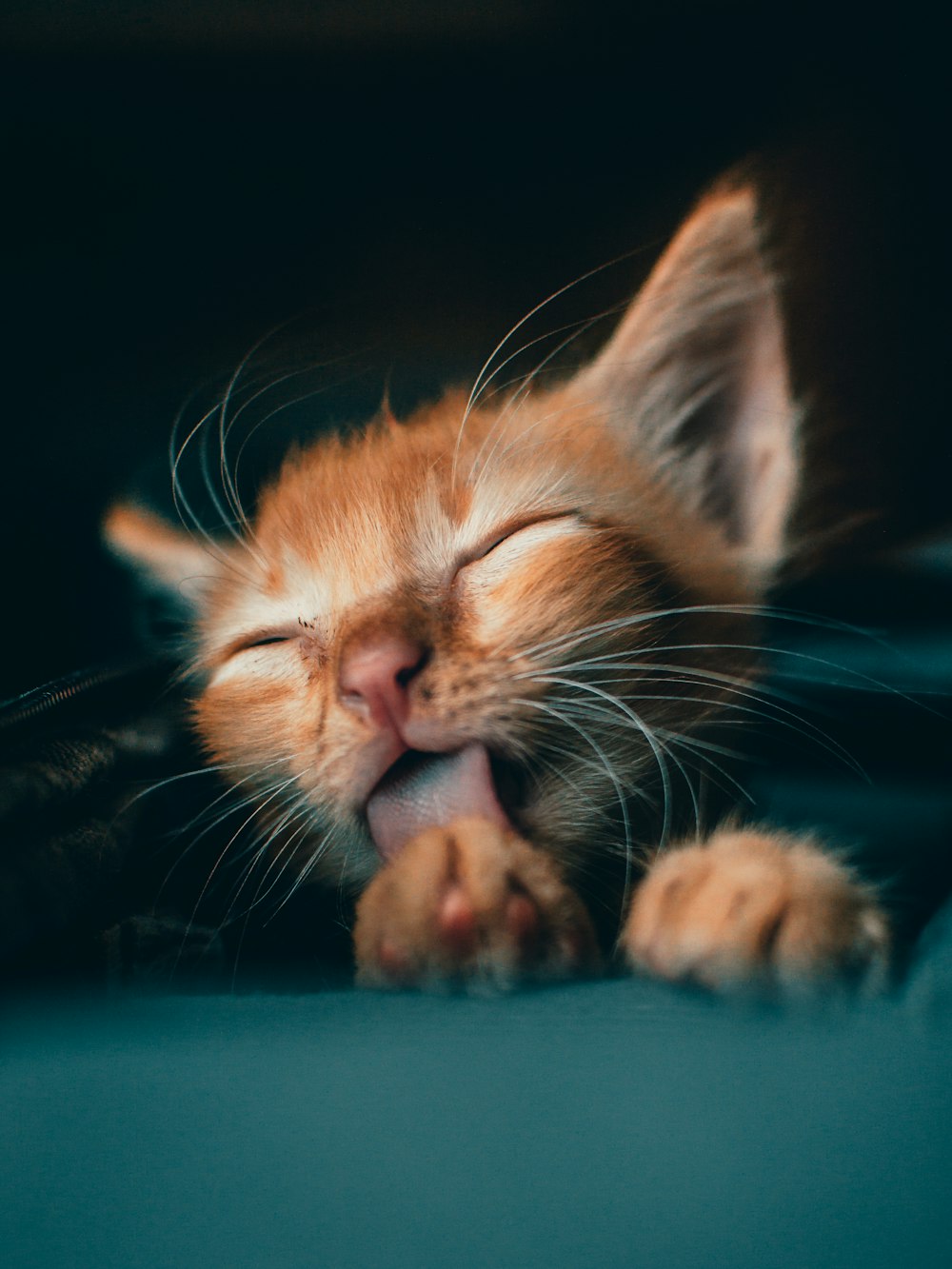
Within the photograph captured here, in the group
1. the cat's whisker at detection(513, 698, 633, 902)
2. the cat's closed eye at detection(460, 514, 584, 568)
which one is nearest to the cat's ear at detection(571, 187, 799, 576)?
the cat's closed eye at detection(460, 514, 584, 568)

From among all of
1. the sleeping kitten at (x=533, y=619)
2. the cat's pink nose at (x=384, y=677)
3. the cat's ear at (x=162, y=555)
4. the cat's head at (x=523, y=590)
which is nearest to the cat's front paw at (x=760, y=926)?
the sleeping kitten at (x=533, y=619)

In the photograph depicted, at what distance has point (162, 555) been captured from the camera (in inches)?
35.9

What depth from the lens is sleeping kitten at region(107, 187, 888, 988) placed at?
2.55 ft

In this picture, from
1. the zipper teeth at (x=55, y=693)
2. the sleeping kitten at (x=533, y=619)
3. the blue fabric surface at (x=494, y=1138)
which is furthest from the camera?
the zipper teeth at (x=55, y=693)

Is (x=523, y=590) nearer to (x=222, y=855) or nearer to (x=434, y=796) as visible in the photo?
A: (x=434, y=796)

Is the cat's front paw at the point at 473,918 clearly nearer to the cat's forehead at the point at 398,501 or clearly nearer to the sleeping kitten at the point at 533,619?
the sleeping kitten at the point at 533,619

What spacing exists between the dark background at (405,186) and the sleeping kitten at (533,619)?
0.21 ft

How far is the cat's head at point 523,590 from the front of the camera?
80cm

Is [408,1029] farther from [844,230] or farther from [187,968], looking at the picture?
[844,230]

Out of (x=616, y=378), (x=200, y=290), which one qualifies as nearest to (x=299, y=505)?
(x=200, y=290)

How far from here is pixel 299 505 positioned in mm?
911

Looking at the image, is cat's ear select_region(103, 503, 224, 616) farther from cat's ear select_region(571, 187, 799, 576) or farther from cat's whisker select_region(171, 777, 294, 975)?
cat's ear select_region(571, 187, 799, 576)

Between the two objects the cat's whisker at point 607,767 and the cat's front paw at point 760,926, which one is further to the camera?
the cat's whisker at point 607,767

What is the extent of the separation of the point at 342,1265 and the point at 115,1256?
149 mm
